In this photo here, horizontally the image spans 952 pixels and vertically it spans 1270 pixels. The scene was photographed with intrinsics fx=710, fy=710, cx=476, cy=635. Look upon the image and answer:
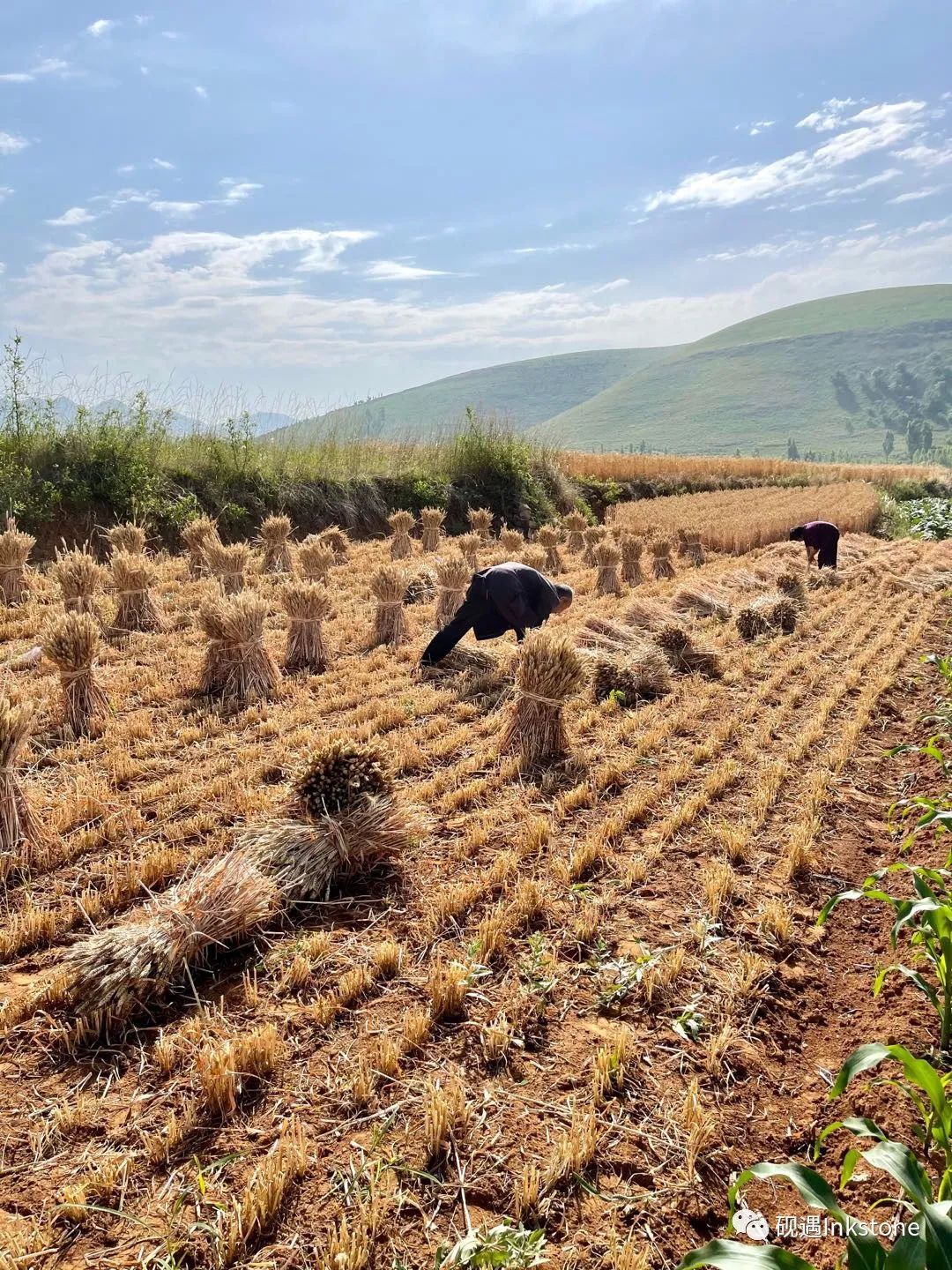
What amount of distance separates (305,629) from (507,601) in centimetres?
206

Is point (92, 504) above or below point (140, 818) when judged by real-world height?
above

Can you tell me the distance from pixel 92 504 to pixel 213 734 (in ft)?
29.8

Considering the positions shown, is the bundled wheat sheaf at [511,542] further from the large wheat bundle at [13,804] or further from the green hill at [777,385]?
the green hill at [777,385]

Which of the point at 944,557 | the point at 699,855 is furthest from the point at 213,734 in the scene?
the point at 944,557

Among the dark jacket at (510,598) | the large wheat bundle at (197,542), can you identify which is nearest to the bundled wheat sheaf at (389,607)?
the dark jacket at (510,598)

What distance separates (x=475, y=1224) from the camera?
1838mm

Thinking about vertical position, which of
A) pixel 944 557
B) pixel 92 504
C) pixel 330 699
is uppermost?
pixel 92 504

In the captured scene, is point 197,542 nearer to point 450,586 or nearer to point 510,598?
point 450,586

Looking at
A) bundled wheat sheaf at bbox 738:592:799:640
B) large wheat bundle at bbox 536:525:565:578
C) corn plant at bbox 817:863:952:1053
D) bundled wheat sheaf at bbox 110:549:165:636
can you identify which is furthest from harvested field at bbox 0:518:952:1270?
large wheat bundle at bbox 536:525:565:578

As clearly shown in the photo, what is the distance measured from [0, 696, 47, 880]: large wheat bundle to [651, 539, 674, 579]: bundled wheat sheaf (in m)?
10.7

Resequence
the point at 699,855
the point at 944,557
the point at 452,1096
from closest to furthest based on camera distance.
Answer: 1. the point at 452,1096
2. the point at 699,855
3. the point at 944,557

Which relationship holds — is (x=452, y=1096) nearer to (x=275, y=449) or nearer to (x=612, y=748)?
(x=612, y=748)

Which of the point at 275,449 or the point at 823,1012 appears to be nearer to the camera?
the point at 823,1012

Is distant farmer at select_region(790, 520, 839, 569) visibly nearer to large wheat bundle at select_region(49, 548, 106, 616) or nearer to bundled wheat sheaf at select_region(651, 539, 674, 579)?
bundled wheat sheaf at select_region(651, 539, 674, 579)
